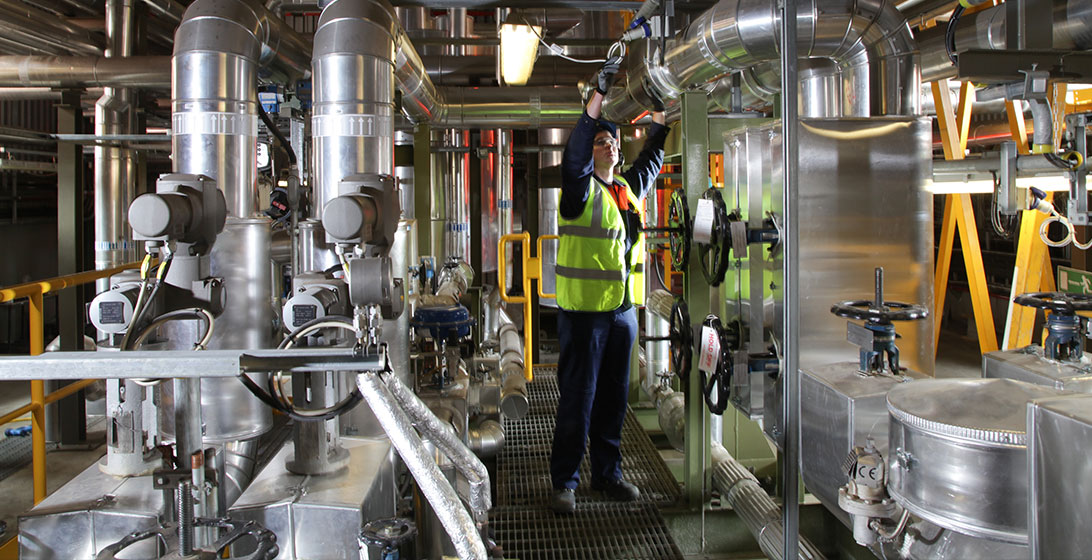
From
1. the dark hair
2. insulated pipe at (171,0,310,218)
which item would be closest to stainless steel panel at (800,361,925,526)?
the dark hair

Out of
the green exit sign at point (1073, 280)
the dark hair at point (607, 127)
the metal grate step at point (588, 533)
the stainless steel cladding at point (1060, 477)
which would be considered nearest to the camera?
the stainless steel cladding at point (1060, 477)

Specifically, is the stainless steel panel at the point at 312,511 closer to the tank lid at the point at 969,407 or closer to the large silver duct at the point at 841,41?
the tank lid at the point at 969,407

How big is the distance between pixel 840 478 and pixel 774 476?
6.66 feet

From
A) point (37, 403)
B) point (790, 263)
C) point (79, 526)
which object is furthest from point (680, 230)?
point (37, 403)

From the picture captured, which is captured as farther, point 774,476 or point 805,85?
point 774,476

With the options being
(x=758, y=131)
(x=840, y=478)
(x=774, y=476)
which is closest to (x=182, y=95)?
(x=758, y=131)

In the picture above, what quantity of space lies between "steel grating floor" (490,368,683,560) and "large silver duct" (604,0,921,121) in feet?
6.12

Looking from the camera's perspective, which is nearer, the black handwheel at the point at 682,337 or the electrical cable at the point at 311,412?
the electrical cable at the point at 311,412

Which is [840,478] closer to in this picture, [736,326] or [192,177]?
[736,326]

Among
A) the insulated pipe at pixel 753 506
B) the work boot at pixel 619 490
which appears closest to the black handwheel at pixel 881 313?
the insulated pipe at pixel 753 506

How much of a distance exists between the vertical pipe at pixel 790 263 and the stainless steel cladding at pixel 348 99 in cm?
129

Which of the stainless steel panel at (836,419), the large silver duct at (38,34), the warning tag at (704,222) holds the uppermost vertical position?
the large silver duct at (38,34)

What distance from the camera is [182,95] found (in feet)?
7.53

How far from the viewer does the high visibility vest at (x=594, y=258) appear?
3.38m
